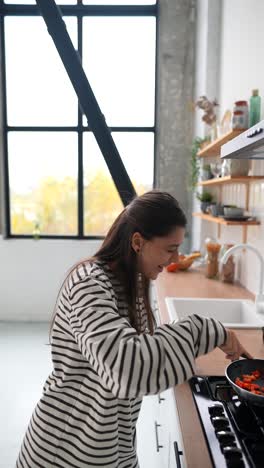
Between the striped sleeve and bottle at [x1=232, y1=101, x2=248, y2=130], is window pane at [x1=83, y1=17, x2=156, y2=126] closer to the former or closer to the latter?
bottle at [x1=232, y1=101, x2=248, y2=130]

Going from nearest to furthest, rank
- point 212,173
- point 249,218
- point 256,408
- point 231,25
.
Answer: point 256,408, point 249,218, point 231,25, point 212,173

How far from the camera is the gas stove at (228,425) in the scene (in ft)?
2.37

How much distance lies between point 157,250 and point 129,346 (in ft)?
0.90

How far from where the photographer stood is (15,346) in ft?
11.2

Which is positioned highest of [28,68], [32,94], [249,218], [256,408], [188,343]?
[28,68]

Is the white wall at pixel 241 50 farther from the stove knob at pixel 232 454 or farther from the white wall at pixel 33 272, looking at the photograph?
the white wall at pixel 33 272

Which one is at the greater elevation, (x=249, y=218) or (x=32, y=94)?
(x=32, y=94)

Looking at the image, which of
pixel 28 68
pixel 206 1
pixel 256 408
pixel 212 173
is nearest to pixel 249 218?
pixel 212 173

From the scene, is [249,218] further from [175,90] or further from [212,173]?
[175,90]

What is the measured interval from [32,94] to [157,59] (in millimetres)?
1425

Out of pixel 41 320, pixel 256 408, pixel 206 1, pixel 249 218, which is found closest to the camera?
pixel 256 408

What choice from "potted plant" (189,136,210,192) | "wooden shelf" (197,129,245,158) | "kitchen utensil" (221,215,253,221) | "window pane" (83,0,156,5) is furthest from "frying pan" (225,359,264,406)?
"window pane" (83,0,156,5)

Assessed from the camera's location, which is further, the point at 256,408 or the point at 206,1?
the point at 206,1

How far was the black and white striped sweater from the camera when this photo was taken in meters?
0.65
